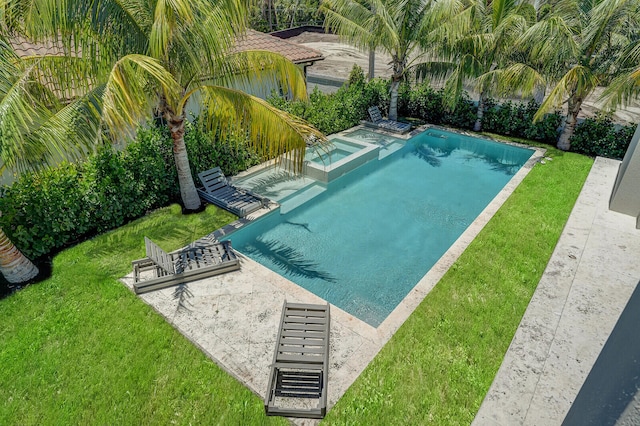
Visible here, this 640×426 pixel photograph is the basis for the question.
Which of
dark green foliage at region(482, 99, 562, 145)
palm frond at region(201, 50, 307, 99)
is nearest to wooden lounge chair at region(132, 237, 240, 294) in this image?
palm frond at region(201, 50, 307, 99)

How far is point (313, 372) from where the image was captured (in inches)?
237

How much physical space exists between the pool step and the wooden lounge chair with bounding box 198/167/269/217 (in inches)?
30.8

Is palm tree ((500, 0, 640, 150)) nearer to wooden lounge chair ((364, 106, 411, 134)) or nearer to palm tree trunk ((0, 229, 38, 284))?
wooden lounge chair ((364, 106, 411, 134))

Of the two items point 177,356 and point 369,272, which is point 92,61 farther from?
point 369,272

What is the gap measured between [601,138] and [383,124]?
9188 millimetres

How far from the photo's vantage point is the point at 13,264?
7.63 meters

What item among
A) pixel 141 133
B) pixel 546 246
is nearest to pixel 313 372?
pixel 546 246

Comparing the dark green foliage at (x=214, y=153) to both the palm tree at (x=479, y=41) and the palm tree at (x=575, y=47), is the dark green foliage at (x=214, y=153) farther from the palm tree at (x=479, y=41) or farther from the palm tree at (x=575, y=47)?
the palm tree at (x=575, y=47)

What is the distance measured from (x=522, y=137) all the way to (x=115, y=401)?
742 inches

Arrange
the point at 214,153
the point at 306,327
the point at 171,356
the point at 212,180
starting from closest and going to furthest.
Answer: the point at 171,356 → the point at 306,327 → the point at 212,180 → the point at 214,153

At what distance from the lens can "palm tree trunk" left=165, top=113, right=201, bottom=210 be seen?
9.46 m

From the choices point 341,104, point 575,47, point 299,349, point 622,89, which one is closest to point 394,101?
point 341,104

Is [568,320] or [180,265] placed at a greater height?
[568,320]

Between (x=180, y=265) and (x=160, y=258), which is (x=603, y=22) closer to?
(x=180, y=265)
